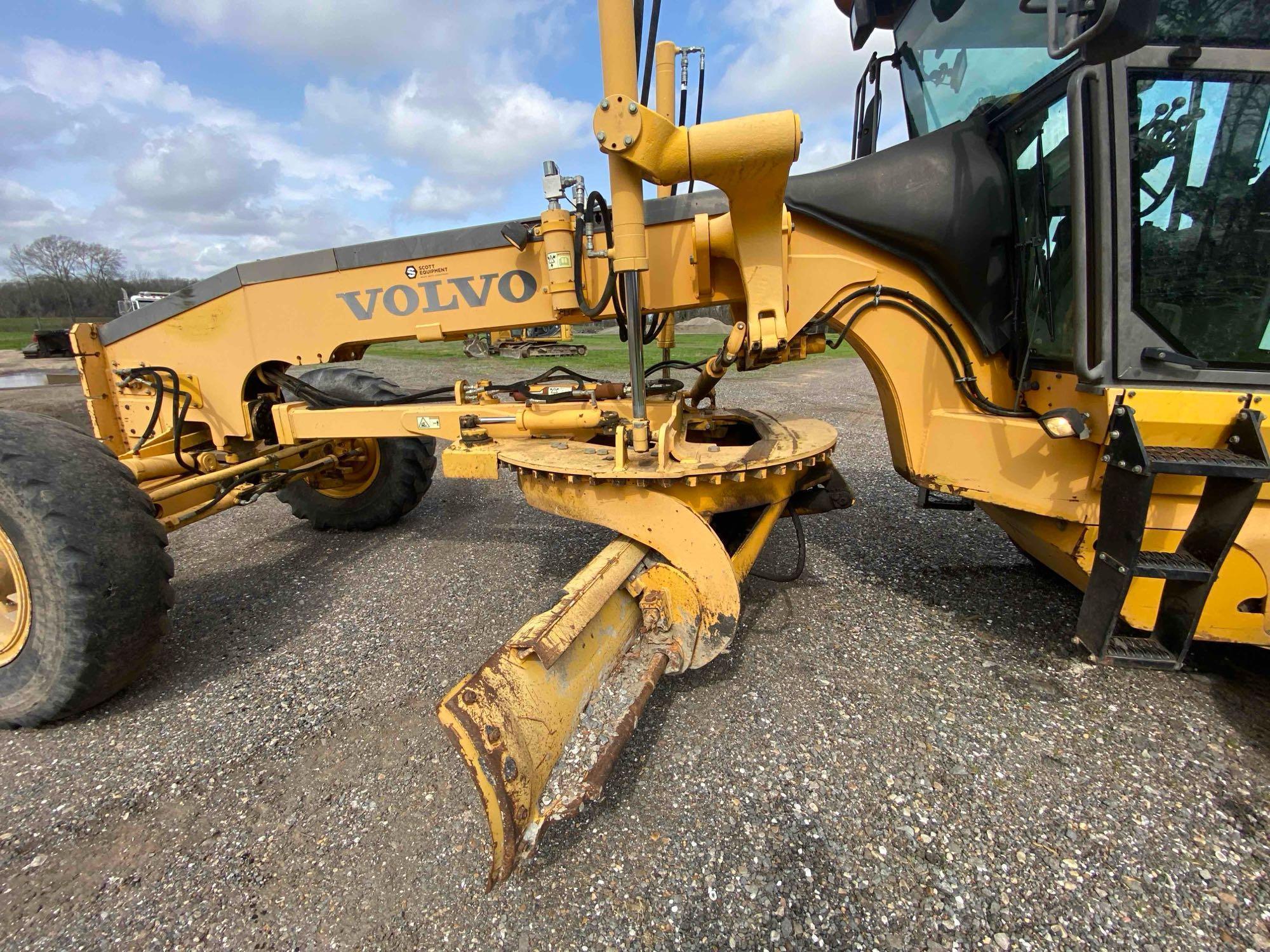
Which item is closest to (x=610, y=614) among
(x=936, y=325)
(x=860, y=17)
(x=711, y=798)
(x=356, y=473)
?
(x=711, y=798)

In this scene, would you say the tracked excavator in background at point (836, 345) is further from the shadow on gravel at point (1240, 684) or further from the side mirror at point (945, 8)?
the shadow on gravel at point (1240, 684)

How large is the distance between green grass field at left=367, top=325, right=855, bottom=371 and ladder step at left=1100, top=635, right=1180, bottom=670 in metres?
12.4

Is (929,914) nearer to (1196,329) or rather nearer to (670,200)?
(1196,329)

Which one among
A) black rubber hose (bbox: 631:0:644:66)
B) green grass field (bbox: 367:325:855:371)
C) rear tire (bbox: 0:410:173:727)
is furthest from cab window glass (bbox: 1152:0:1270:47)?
green grass field (bbox: 367:325:855:371)

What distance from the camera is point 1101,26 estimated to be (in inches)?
62.3

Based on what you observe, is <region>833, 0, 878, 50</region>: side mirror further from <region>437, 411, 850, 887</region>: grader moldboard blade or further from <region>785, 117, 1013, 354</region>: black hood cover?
<region>437, 411, 850, 887</region>: grader moldboard blade

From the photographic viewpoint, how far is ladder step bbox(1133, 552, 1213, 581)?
2023 millimetres

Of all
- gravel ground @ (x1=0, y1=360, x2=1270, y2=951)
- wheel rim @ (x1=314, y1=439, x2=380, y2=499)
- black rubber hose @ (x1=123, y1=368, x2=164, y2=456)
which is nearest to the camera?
gravel ground @ (x1=0, y1=360, x2=1270, y2=951)

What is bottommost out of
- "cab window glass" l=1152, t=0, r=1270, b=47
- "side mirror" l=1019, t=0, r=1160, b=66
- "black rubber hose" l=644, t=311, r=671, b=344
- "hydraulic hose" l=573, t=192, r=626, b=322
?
"black rubber hose" l=644, t=311, r=671, b=344

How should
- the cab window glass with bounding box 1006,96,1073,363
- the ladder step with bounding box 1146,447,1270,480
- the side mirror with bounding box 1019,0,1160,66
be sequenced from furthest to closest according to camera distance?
1. the cab window glass with bounding box 1006,96,1073,363
2. the ladder step with bounding box 1146,447,1270,480
3. the side mirror with bounding box 1019,0,1160,66

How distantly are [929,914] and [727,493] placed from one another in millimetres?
1420

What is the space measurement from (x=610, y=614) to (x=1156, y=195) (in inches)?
97.3

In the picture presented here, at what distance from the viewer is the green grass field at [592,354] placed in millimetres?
16984

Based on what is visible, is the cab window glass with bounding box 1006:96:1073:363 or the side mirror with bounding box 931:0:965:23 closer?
the cab window glass with bounding box 1006:96:1073:363
